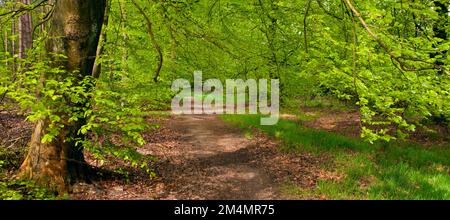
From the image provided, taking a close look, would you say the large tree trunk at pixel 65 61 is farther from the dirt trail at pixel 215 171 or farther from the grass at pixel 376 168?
the grass at pixel 376 168

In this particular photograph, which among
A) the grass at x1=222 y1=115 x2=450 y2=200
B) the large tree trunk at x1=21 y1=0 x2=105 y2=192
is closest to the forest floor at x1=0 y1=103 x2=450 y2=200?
the grass at x1=222 y1=115 x2=450 y2=200

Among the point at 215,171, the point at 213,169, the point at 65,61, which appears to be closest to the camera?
the point at 65,61

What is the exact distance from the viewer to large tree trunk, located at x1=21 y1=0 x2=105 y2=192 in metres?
6.34

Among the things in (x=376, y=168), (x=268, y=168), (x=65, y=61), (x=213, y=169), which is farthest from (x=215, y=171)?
(x=65, y=61)

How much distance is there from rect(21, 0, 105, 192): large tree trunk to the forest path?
209 cm

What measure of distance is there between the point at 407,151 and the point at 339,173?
10.1 feet

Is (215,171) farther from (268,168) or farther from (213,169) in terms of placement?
(268,168)

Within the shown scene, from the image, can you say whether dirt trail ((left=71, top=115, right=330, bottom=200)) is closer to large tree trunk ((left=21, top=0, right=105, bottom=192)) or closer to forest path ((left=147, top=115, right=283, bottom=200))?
forest path ((left=147, top=115, right=283, bottom=200))

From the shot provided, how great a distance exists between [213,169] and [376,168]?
14.0 feet

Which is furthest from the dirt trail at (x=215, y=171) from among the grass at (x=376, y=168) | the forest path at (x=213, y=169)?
the grass at (x=376, y=168)

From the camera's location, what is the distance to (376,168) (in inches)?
355

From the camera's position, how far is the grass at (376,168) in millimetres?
7336
